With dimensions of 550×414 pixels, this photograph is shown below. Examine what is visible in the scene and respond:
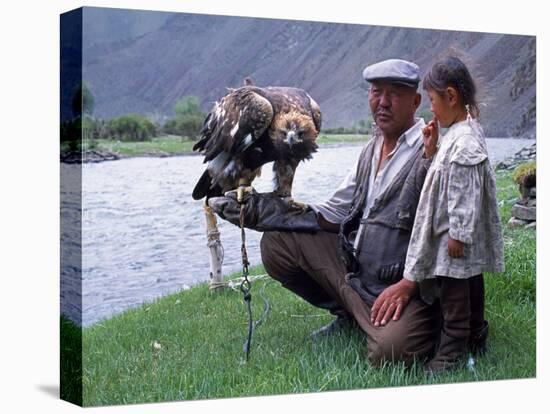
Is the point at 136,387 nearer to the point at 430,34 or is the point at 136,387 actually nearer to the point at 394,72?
the point at 394,72

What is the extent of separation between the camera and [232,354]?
22.4 ft

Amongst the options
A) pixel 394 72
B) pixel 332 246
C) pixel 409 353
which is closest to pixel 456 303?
pixel 409 353

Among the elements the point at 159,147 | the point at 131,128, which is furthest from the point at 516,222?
the point at 131,128

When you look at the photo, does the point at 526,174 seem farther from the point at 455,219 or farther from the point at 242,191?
the point at 242,191

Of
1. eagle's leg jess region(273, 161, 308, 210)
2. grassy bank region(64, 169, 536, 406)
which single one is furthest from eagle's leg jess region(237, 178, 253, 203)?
grassy bank region(64, 169, 536, 406)

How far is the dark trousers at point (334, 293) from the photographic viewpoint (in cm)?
689

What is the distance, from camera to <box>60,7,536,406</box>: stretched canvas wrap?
21.4ft

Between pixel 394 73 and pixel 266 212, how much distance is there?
1196mm

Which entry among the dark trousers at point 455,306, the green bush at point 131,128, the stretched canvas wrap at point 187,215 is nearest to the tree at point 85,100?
the stretched canvas wrap at point 187,215

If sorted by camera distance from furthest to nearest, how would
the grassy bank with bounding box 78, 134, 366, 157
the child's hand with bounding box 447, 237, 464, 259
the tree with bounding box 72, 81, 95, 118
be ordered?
the child's hand with bounding box 447, 237, 464, 259
the grassy bank with bounding box 78, 134, 366, 157
the tree with bounding box 72, 81, 95, 118

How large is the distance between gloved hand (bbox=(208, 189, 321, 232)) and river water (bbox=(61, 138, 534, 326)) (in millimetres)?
64

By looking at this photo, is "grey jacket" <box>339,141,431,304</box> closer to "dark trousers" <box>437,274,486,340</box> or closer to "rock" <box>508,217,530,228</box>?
"dark trousers" <box>437,274,486,340</box>

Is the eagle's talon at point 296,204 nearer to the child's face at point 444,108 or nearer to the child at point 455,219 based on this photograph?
the child at point 455,219

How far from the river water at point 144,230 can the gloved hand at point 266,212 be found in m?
0.06
